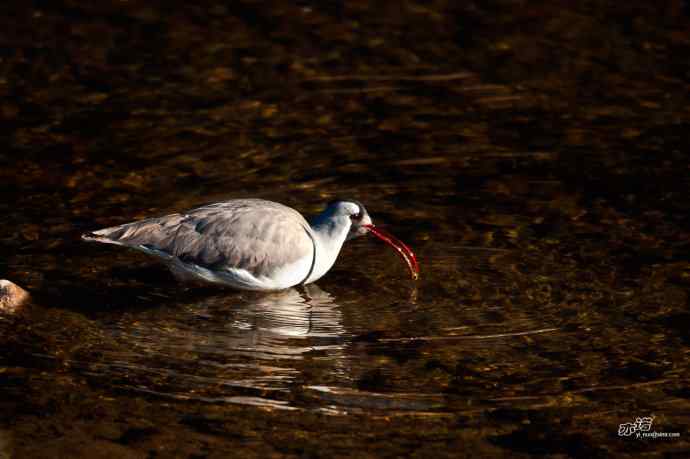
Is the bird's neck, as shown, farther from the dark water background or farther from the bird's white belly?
the dark water background

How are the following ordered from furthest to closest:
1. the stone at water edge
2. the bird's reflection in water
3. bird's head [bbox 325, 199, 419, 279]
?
bird's head [bbox 325, 199, 419, 279] → the stone at water edge → the bird's reflection in water

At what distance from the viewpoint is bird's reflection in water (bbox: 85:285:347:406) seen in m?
8.70

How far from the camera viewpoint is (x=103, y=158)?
13492 millimetres

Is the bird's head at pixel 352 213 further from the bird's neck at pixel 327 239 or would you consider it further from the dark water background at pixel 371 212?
the dark water background at pixel 371 212

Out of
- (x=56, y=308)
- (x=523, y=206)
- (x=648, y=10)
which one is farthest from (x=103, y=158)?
(x=648, y=10)

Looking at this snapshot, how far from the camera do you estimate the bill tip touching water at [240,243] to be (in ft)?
34.2

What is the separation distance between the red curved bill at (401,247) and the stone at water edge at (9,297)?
3149 mm

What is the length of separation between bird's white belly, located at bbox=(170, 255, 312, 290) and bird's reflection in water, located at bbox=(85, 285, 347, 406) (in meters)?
0.15

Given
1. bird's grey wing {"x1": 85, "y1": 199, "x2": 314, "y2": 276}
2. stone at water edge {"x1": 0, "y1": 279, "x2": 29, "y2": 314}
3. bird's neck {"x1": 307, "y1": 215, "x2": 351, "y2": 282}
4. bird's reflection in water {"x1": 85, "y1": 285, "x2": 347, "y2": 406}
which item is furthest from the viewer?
bird's neck {"x1": 307, "y1": 215, "x2": 351, "y2": 282}

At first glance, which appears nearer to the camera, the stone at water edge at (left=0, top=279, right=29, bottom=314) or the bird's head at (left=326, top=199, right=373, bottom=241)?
the stone at water edge at (left=0, top=279, right=29, bottom=314)

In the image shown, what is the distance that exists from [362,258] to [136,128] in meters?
4.20

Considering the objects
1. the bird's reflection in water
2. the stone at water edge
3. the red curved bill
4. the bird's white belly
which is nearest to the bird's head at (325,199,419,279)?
the red curved bill

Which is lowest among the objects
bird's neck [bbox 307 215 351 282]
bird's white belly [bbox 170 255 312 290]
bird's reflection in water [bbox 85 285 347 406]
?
bird's reflection in water [bbox 85 285 347 406]

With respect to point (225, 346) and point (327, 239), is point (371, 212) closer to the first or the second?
point (327, 239)
